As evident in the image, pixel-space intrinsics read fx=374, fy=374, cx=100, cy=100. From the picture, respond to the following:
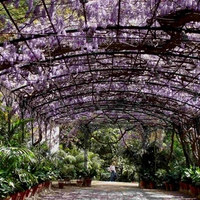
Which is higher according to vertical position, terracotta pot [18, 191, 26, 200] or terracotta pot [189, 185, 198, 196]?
terracotta pot [189, 185, 198, 196]

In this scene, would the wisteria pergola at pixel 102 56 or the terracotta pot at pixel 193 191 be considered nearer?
the wisteria pergola at pixel 102 56

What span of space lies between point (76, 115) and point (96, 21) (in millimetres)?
9158

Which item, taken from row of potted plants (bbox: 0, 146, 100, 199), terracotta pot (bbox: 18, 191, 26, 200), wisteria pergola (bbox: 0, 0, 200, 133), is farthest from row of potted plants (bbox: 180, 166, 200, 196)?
terracotta pot (bbox: 18, 191, 26, 200)

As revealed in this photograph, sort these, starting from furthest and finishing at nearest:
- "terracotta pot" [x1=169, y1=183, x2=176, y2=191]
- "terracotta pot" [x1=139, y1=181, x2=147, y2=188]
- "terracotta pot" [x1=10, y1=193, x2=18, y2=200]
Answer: "terracotta pot" [x1=139, y1=181, x2=147, y2=188] < "terracotta pot" [x1=169, y1=183, x2=176, y2=191] < "terracotta pot" [x1=10, y1=193, x2=18, y2=200]

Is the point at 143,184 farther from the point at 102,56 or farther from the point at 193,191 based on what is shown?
the point at 102,56

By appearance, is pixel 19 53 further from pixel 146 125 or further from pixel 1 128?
pixel 146 125

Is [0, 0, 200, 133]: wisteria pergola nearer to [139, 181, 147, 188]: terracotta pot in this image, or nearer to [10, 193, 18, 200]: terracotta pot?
[10, 193, 18, 200]: terracotta pot

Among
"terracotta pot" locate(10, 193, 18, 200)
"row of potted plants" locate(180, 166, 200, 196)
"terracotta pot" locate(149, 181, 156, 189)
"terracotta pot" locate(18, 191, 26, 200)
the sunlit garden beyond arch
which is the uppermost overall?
the sunlit garden beyond arch

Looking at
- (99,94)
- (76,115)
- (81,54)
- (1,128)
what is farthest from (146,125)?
(81,54)

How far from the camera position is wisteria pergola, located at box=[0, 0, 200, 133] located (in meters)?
5.43

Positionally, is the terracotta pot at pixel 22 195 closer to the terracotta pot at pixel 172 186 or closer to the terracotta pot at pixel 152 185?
the terracotta pot at pixel 172 186

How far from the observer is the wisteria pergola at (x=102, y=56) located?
543 cm

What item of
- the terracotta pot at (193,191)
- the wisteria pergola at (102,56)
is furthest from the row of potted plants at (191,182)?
the wisteria pergola at (102,56)

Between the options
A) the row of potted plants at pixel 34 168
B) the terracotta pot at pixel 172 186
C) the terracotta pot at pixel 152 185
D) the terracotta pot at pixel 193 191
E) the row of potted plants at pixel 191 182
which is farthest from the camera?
the terracotta pot at pixel 152 185
